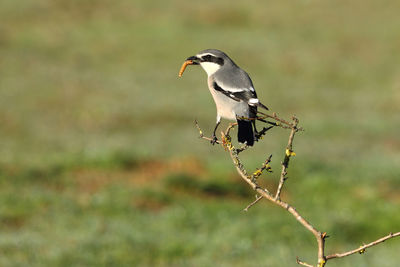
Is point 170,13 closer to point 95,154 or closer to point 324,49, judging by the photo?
point 324,49

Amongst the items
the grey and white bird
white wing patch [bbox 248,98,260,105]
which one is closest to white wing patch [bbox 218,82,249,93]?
the grey and white bird

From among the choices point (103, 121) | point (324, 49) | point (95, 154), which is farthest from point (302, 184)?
point (324, 49)

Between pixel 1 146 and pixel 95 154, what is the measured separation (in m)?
3.91

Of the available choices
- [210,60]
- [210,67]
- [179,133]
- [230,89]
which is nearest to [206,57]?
[210,60]

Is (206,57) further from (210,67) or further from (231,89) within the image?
(231,89)

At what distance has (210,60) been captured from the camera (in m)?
4.04

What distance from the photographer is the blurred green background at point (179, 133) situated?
390 inches

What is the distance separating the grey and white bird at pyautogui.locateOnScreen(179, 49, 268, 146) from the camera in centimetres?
402

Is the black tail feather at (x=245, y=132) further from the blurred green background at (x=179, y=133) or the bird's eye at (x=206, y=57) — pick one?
the blurred green background at (x=179, y=133)

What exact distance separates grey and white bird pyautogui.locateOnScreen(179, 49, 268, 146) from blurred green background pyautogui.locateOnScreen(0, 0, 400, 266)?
4612 millimetres

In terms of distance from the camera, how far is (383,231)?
11.5m

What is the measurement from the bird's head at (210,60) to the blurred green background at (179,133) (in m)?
4.88

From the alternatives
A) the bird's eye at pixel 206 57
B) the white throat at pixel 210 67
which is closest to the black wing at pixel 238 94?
the white throat at pixel 210 67

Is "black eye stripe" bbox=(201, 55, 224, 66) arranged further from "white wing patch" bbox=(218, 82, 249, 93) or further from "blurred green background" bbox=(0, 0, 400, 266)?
"blurred green background" bbox=(0, 0, 400, 266)
